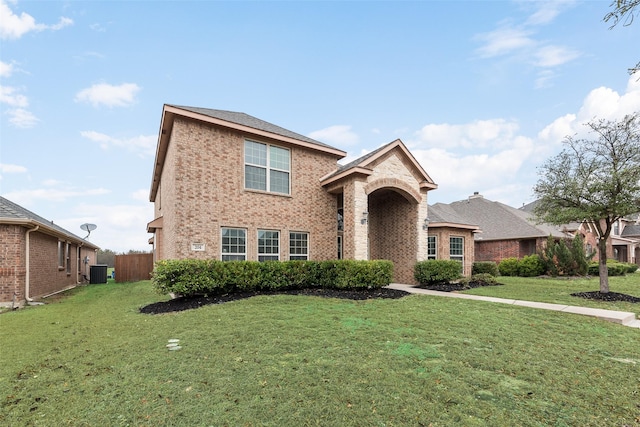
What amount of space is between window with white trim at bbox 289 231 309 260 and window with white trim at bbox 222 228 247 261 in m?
1.87

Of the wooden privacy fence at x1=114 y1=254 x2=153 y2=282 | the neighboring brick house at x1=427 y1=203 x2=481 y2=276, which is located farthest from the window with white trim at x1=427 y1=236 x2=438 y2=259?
the wooden privacy fence at x1=114 y1=254 x2=153 y2=282

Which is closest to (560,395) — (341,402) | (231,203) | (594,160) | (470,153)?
(341,402)

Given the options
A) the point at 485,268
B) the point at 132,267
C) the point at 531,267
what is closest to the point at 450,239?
the point at 485,268

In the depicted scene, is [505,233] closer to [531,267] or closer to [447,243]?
[531,267]

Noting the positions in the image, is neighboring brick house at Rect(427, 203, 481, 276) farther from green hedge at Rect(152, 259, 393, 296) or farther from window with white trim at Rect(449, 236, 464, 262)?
green hedge at Rect(152, 259, 393, 296)

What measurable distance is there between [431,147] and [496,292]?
1138 centimetres

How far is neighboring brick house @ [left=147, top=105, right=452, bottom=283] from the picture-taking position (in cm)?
1048

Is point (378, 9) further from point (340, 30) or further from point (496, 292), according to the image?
point (496, 292)

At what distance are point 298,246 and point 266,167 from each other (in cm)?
329

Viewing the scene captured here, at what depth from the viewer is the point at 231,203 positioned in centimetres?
1113

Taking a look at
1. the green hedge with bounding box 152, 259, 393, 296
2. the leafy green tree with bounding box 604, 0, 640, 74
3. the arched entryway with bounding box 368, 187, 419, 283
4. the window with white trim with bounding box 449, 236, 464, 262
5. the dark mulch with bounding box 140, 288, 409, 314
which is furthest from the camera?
the window with white trim with bounding box 449, 236, 464, 262

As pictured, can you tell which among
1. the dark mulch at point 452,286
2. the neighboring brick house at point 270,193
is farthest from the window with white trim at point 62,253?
the dark mulch at point 452,286

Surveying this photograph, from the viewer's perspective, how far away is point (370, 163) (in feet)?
40.7

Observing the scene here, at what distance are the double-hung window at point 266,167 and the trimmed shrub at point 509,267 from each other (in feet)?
53.8
